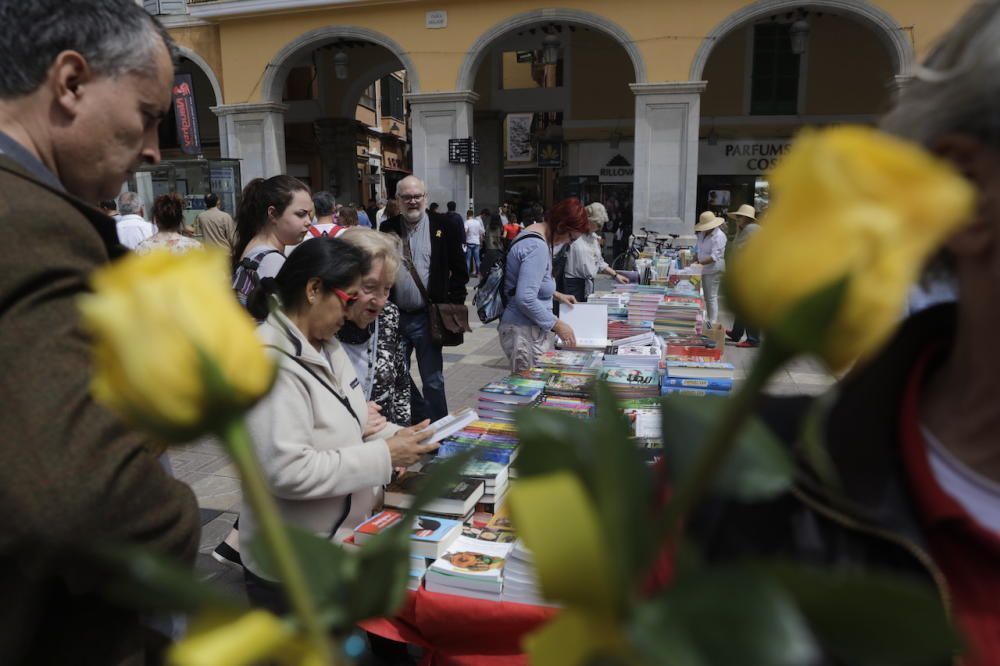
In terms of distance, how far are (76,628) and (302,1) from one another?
1554 cm

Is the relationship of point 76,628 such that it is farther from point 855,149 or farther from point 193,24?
point 193,24

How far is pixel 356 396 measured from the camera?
2365 millimetres

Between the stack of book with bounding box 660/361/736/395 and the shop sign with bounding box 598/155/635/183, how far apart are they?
53.5ft

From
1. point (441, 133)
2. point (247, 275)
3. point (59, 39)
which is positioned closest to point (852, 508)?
point (59, 39)

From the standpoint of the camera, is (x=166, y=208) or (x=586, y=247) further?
(x=586, y=247)

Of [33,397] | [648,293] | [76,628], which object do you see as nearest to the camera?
[33,397]

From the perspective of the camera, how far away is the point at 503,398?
306 centimetres

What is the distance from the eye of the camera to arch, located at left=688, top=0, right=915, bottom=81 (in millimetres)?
12461

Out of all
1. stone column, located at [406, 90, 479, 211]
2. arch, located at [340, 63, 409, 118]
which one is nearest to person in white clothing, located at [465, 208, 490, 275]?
stone column, located at [406, 90, 479, 211]

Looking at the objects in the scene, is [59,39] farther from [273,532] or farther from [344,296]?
[344,296]

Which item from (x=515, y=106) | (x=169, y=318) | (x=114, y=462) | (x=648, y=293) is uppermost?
(x=515, y=106)

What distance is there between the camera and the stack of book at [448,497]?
2275 millimetres

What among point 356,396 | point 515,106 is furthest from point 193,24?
point 356,396

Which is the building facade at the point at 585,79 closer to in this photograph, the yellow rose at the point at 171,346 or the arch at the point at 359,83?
the arch at the point at 359,83
